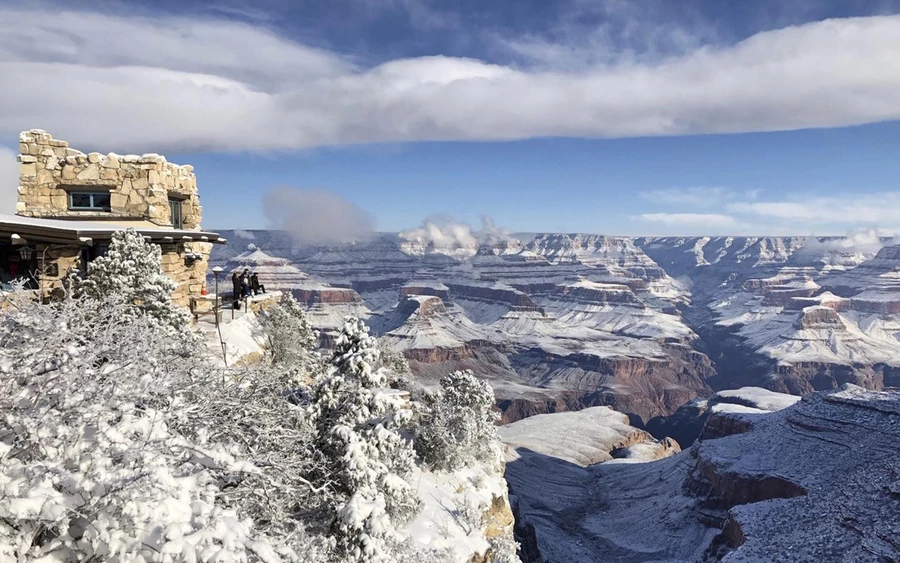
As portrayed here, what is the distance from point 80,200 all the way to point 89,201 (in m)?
0.37

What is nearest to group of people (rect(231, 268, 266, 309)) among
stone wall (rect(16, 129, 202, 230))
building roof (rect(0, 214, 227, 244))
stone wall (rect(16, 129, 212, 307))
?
stone wall (rect(16, 129, 212, 307))

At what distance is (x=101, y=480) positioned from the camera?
698 centimetres

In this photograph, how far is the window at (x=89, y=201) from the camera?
83.1 ft

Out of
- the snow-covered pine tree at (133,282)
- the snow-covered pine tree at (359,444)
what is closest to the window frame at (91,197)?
the snow-covered pine tree at (133,282)

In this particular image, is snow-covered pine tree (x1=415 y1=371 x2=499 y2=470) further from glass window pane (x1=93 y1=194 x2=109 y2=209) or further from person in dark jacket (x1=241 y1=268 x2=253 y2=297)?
glass window pane (x1=93 y1=194 x2=109 y2=209)

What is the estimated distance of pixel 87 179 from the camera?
25.2 metres

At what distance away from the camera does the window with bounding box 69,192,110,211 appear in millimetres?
25323

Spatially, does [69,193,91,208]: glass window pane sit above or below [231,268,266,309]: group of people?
above

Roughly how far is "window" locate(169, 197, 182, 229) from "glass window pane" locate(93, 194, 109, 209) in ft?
9.03

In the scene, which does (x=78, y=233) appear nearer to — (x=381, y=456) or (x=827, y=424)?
(x=381, y=456)

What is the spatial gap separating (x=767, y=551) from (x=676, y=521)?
29.2m

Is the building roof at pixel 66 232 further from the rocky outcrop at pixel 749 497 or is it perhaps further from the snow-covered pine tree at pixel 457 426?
the rocky outcrop at pixel 749 497

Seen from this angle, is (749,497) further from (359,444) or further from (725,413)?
(359,444)

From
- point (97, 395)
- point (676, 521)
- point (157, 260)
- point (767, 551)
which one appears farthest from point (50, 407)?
point (676, 521)
